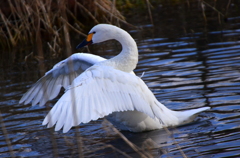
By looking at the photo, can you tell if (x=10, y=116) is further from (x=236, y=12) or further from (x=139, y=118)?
(x=236, y=12)

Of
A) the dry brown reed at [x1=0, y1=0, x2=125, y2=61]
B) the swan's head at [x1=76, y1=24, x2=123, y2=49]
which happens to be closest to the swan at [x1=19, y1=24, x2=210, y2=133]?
the swan's head at [x1=76, y1=24, x2=123, y2=49]

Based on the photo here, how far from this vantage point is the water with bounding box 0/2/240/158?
4762 millimetres

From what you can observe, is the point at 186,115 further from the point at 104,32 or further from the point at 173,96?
the point at 104,32

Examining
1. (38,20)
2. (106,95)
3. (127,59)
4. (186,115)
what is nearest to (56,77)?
(127,59)

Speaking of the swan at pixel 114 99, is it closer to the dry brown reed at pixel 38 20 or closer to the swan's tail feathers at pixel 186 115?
the swan's tail feathers at pixel 186 115

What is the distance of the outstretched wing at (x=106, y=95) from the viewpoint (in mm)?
4383

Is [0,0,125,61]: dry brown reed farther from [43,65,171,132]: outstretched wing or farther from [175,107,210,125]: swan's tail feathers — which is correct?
[43,65,171,132]: outstretched wing

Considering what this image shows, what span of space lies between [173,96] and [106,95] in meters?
2.04

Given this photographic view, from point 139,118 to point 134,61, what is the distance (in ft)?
2.26

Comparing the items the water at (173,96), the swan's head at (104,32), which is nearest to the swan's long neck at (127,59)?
the swan's head at (104,32)

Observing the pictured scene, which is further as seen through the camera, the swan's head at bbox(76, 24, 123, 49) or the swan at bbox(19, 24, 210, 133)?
the swan's head at bbox(76, 24, 123, 49)

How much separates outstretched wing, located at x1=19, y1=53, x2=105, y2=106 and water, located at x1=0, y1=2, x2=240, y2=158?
308mm

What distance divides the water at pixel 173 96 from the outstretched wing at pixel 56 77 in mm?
308

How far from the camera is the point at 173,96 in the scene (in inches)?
256
